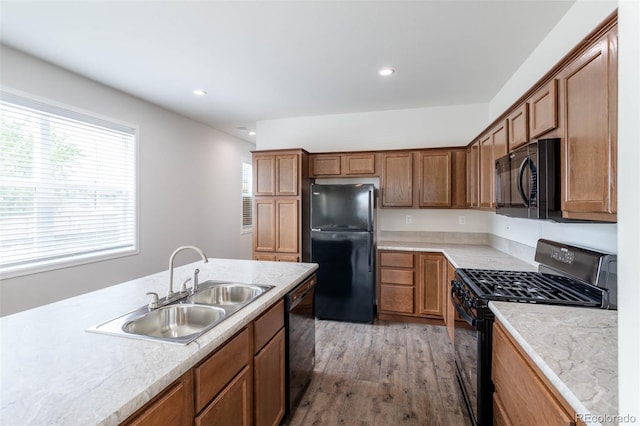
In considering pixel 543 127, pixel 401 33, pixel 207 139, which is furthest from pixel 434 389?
pixel 207 139

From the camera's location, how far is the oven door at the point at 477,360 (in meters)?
1.60

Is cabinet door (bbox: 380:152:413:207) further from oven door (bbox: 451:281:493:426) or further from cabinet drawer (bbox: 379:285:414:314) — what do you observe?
oven door (bbox: 451:281:493:426)

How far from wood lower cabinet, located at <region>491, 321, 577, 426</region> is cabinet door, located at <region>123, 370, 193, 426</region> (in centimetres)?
118

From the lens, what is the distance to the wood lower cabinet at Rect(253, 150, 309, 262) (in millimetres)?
3852

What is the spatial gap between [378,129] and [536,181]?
9.23 feet

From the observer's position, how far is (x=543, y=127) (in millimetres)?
1651

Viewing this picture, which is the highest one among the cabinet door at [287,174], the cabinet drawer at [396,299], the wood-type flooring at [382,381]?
the cabinet door at [287,174]

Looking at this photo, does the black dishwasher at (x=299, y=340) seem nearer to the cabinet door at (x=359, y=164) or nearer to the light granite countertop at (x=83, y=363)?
the light granite countertop at (x=83, y=363)

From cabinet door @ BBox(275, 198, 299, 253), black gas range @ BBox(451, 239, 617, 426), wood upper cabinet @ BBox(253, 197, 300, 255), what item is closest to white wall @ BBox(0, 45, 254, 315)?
wood upper cabinet @ BBox(253, 197, 300, 255)

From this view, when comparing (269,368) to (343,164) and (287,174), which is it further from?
(343,164)

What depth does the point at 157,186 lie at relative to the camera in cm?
383

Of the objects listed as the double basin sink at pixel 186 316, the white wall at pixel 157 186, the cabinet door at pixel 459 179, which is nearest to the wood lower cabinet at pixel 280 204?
the white wall at pixel 157 186
